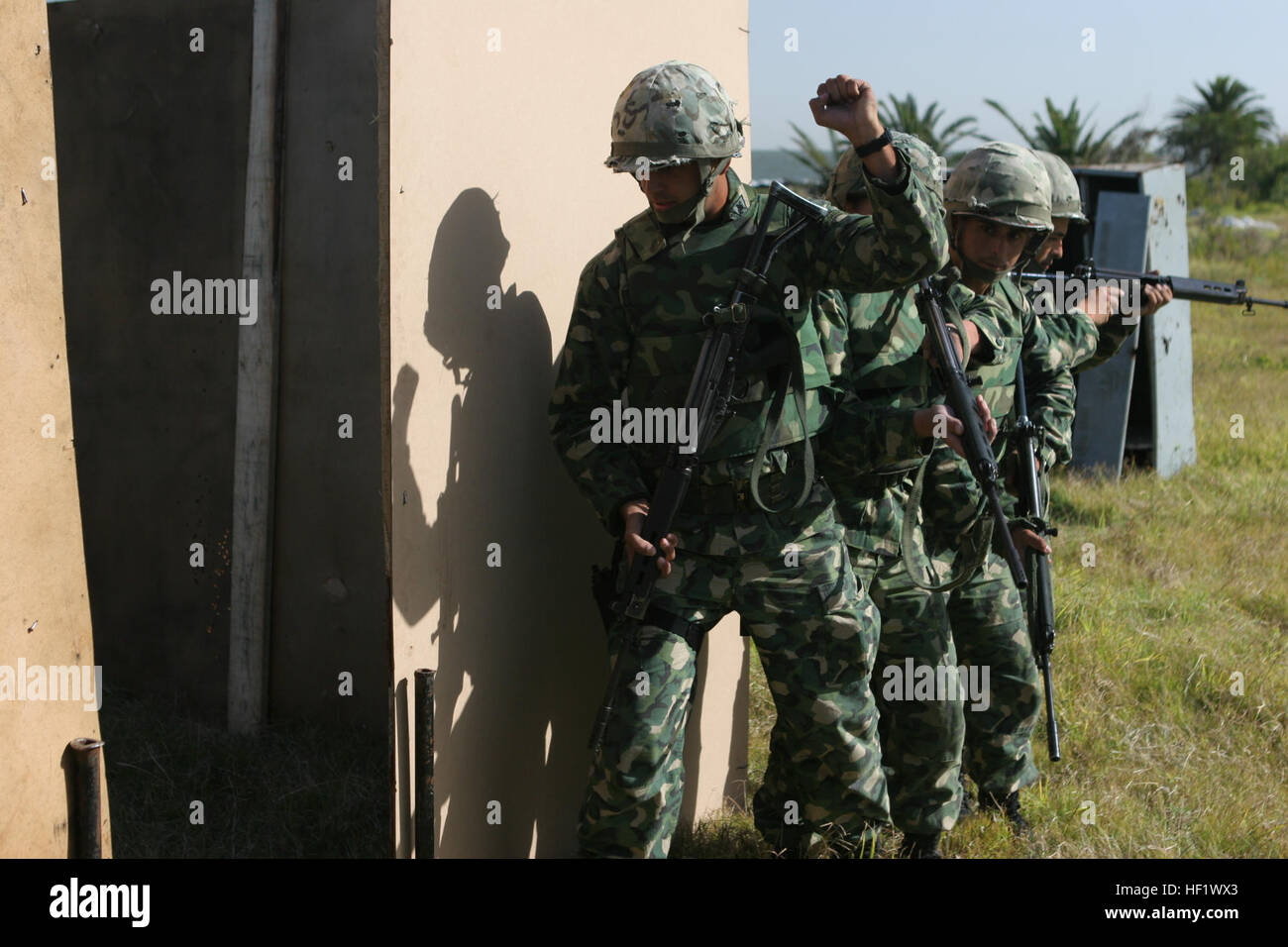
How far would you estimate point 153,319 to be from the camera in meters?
4.83

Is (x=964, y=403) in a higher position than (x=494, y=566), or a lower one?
higher

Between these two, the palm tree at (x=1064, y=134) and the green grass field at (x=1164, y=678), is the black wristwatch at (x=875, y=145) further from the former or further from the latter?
the palm tree at (x=1064, y=134)

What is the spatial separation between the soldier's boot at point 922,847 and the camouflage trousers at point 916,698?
0.02m

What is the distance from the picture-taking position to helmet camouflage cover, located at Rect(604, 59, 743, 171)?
117 inches

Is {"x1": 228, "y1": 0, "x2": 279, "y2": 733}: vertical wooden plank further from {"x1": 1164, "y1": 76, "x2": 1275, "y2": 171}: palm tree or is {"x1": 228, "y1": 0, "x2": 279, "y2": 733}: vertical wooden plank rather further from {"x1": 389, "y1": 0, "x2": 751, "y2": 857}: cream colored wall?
{"x1": 1164, "y1": 76, "x2": 1275, "y2": 171}: palm tree

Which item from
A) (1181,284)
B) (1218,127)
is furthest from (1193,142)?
(1181,284)

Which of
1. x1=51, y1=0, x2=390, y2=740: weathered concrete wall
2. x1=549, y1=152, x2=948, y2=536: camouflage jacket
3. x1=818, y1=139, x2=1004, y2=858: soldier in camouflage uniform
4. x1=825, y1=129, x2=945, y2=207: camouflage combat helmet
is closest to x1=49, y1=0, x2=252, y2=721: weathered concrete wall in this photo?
x1=51, y1=0, x2=390, y2=740: weathered concrete wall

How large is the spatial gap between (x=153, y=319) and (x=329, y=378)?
819 mm

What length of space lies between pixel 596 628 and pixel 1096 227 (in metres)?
6.09

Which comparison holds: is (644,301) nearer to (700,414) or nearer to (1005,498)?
(700,414)

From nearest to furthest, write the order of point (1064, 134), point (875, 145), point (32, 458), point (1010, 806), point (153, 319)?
point (32, 458) → point (875, 145) → point (1010, 806) → point (153, 319) → point (1064, 134)

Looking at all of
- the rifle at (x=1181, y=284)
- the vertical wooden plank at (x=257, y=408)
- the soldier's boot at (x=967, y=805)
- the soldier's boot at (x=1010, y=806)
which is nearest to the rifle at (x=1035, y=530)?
the soldier's boot at (x=1010, y=806)

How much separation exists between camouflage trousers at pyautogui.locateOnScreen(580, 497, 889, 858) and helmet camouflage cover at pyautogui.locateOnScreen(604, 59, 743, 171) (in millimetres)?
857

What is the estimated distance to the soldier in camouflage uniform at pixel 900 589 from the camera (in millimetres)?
3590
